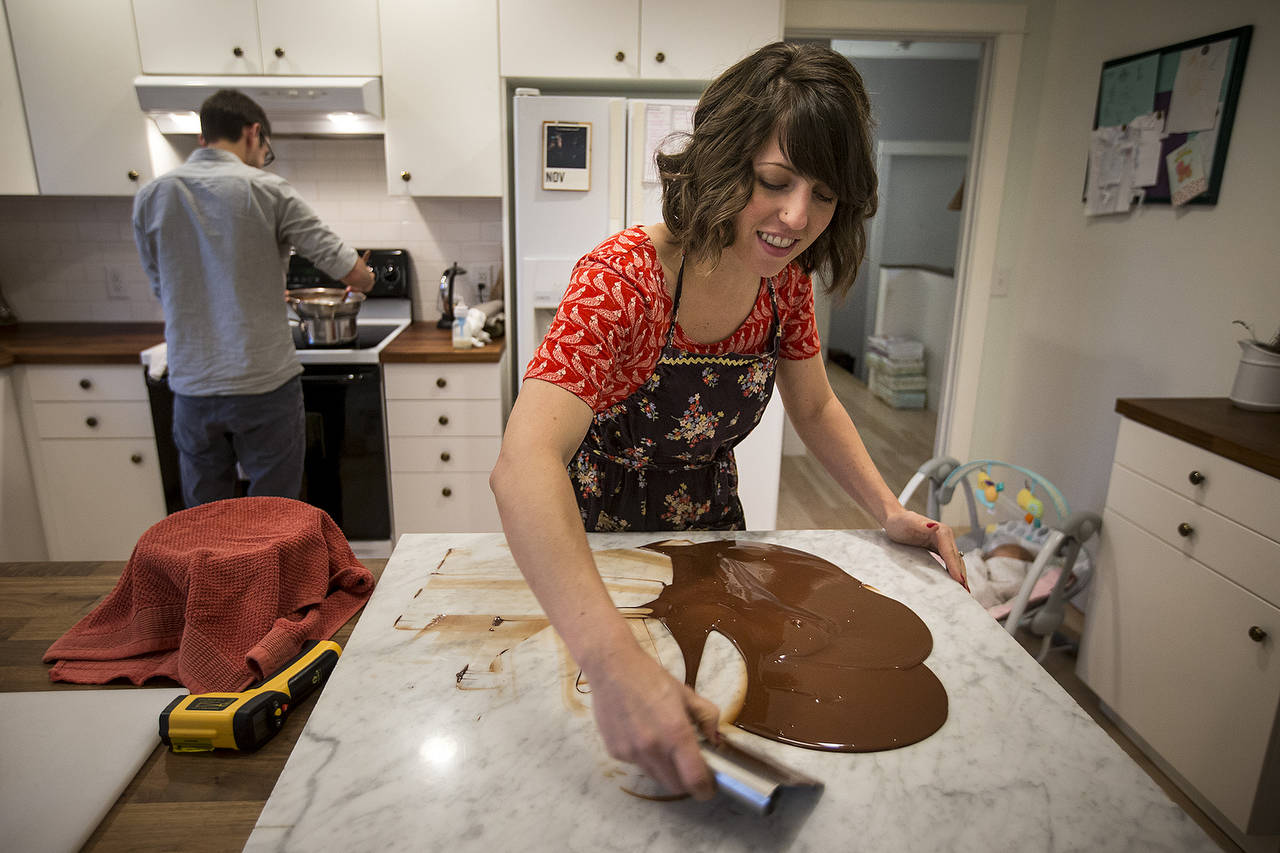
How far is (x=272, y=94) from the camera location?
8.50 feet

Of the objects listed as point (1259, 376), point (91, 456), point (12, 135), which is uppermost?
point (12, 135)

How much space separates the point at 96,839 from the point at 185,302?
1807 millimetres

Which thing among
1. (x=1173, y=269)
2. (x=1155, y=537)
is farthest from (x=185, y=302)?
(x=1173, y=269)

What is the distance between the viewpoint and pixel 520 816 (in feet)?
2.22

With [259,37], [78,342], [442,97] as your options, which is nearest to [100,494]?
[78,342]

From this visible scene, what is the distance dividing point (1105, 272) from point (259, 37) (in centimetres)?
299

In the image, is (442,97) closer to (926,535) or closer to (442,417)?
(442,417)

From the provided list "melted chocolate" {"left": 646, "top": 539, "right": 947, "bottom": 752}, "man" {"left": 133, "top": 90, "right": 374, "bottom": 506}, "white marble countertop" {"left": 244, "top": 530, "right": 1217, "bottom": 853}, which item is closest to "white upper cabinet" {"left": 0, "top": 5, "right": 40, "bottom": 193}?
"man" {"left": 133, "top": 90, "right": 374, "bottom": 506}

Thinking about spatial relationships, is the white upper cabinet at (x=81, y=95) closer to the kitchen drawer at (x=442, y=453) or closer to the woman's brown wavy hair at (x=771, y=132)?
the kitchen drawer at (x=442, y=453)

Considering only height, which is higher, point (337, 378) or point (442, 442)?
point (337, 378)

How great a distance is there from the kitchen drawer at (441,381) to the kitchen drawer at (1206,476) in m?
1.94

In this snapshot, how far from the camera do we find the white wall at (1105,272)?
2.09 meters

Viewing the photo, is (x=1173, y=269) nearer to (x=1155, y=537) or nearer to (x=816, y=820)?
(x=1155, y=537)

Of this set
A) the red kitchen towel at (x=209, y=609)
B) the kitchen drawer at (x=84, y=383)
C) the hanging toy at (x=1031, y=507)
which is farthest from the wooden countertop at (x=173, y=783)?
the hanging toy at (x=1031, y=507)
